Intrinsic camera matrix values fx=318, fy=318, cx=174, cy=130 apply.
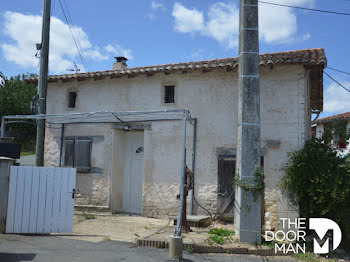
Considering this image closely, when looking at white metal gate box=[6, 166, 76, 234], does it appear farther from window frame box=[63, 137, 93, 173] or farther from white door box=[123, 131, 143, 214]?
white door box=[123, 131, 143, 214]

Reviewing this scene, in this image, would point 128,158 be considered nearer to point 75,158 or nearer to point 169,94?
point 75,158

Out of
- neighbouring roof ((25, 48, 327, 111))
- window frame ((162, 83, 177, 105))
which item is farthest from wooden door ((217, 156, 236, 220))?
neighbouring roof ((25, 48, 327, 111))

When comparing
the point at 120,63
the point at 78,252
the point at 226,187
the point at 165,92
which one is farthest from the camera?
the point at 120,63

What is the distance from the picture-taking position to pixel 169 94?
9.59 m

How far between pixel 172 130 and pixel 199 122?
0.84 meters

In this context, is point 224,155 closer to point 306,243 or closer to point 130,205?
point 306,243

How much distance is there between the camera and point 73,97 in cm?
1073

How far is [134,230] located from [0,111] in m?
23.4

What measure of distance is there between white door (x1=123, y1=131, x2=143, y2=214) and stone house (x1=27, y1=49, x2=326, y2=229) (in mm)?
31

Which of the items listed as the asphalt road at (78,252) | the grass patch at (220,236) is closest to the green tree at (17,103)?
the asphalt road at (78,252)

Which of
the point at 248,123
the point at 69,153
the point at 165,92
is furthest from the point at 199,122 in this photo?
the point at 69,153

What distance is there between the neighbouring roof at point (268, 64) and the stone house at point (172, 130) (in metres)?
0.03

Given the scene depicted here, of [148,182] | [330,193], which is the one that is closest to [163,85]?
[148,182]

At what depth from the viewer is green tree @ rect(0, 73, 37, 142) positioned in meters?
26.6
